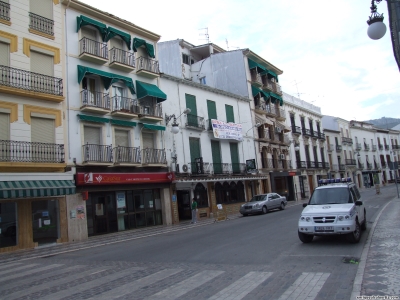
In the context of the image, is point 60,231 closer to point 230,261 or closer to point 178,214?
point 178,214

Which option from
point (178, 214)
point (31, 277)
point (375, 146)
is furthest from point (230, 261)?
point (375, 146)

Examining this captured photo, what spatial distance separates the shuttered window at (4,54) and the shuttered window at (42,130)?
291 cm

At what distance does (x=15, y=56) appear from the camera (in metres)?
16.9

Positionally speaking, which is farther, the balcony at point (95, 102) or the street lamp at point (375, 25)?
the balcony at point (95, 102)

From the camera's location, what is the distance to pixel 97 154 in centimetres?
1948

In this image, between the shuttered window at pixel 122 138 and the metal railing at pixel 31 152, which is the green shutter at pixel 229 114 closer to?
the shuttered window at pixel 122 138

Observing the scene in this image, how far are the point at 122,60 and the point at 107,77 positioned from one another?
6.95ft

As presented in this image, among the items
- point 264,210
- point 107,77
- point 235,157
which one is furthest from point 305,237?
point 235,157

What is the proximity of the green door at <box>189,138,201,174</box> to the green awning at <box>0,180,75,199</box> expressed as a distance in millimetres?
10625

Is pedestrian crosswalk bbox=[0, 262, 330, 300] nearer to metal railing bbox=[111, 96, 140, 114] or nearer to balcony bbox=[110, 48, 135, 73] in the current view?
metal railing bbox=[111, 96, 140, 114]

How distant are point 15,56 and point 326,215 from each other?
15981 mm

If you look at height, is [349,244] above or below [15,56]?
below

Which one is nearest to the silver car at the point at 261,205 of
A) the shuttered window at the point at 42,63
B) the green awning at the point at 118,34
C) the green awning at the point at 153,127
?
the green awning at the point at 153,127

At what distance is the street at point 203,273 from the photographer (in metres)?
6.24
